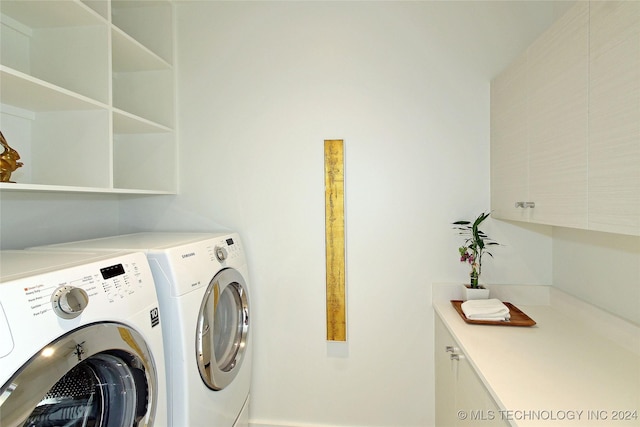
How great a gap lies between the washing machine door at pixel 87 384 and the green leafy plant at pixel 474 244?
1502 millimetres

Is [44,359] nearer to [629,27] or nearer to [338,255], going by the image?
[338,255]

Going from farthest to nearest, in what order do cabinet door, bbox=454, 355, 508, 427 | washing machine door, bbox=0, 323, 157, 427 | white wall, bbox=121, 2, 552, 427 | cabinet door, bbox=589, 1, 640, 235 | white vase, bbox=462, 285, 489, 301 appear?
1. white wall, bbox=121, 2, 552, 427
2. white vase, bbox=462, 285, 489, 301
3. cabinet door, bbox=454, 355, 508, 427
4. cabinet door, bbox=589, 1, 640, 235
5. washing machine door, bbox=0, 323, 157, 427

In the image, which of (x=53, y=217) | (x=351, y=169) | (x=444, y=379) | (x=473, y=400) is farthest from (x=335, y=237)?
(x=53, y=217)

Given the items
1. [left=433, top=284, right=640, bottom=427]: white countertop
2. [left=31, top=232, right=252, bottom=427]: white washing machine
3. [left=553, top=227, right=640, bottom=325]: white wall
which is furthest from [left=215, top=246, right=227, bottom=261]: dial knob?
[left=553, top=227, right=640, bottom=325]: white wall

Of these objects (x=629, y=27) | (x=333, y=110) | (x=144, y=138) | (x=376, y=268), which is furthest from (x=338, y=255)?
(x=629, y=27)

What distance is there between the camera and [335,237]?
6.70ft

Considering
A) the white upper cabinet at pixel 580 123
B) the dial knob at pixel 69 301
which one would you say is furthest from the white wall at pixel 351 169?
the dial knob at pixel 69 301

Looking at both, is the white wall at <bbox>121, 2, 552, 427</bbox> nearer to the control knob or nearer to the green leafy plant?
the green leafy plant

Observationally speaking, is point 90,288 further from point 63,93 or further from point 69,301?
point 63,93

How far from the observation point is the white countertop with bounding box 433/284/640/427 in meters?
0.96

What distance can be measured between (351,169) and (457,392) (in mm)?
1172

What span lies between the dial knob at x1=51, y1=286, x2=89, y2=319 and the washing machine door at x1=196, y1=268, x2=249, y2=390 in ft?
1.93

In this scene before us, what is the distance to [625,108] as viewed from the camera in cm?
94

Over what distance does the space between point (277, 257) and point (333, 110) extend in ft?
2.89
